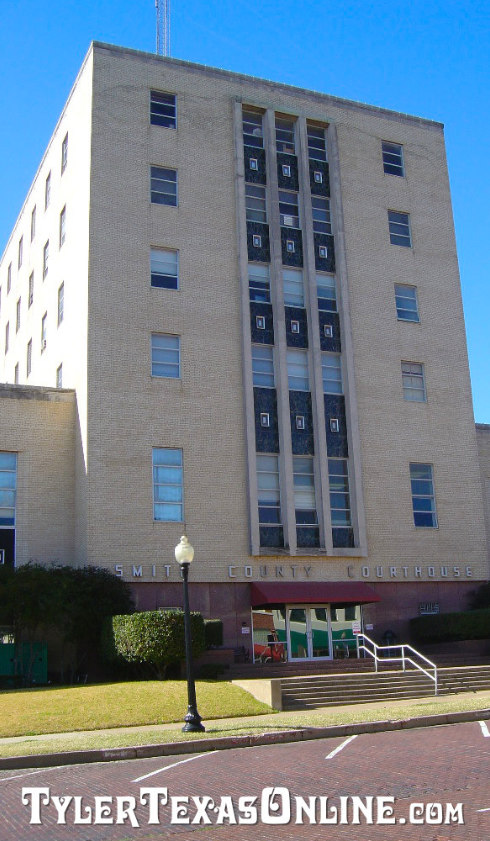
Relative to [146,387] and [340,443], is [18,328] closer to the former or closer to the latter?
[146,387]

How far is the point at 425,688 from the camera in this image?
2822 centimetres

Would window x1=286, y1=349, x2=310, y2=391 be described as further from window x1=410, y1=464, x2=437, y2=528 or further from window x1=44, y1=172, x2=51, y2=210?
window x1=44, y1=172, x2=51, y2=210

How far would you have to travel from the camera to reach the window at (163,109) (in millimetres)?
38469

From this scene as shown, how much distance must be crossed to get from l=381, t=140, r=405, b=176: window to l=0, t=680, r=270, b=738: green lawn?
26.4 m

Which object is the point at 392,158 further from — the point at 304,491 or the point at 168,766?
the point at 168,766

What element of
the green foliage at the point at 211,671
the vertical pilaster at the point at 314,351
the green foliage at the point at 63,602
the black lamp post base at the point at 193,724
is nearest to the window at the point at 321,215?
Result: the vertical pilaster at the point at 314,351

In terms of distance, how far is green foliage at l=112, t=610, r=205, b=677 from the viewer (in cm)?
2756

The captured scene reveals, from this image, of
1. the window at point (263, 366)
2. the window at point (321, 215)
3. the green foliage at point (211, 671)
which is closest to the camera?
the green foliage at point (211, 671)

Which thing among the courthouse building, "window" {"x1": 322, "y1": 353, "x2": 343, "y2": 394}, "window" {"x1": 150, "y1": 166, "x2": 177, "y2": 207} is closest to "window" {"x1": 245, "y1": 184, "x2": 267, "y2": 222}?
the courthouse building

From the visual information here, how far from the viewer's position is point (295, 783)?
40.2 ft

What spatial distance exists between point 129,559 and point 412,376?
1526 centimetres

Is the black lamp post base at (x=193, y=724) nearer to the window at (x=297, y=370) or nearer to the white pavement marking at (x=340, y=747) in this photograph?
the white pavement marking at (x=340, y=747)

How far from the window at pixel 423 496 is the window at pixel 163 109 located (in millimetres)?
17903

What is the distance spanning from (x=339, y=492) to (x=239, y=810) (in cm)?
2668
